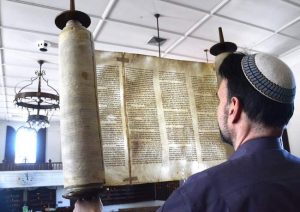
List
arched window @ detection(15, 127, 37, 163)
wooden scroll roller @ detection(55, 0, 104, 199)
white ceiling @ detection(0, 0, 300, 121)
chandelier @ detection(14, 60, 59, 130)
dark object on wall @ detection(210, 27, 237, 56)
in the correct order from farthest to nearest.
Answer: arched window @ detection(15, 127, 37, 163)
chandelier @ detection(14, 60, 59, 130)
white ceiling @ detection(0, 0, 300, 121)
dark object on wall @ detection(210, 27, 237, 56)
wooden scroll roller @ detection(55, 0, 104, 199)

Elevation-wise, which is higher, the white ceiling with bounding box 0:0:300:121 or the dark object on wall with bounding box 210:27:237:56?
the white ceiling with bounding box 0:0:300:121

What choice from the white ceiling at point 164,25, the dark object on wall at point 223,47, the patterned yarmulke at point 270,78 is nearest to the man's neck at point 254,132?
the patterned yarmulke at point 270,78

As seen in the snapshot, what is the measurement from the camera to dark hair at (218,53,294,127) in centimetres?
97

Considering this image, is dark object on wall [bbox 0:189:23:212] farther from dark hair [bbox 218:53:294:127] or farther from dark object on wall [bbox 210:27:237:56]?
dark hair [bbox 218:53:294:127]

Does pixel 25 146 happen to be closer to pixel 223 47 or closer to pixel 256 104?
pixel 223 47

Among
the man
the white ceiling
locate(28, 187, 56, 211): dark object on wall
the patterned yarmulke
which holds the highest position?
the white ceiling

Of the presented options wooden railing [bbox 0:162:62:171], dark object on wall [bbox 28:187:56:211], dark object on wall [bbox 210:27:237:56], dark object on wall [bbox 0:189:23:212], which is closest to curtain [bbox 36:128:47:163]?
wooden railing [bbox 0:162:62:171]

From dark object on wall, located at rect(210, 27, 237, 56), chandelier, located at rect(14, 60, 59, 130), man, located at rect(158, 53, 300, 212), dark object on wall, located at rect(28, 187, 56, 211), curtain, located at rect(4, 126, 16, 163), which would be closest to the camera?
man, located at rect(158, 53, 300, 212)

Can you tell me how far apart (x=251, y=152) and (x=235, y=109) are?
0.54 feet

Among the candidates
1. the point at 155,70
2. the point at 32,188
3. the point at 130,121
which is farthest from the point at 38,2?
the point at 32,188

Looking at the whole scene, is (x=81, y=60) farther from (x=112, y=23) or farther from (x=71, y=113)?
(x=112, y=23)

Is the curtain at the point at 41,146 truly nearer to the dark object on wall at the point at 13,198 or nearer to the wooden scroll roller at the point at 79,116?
the dark object on wall at the point at 13,198

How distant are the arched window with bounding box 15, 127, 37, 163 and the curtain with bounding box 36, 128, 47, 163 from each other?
0.12 m

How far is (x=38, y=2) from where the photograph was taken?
12.1ft
